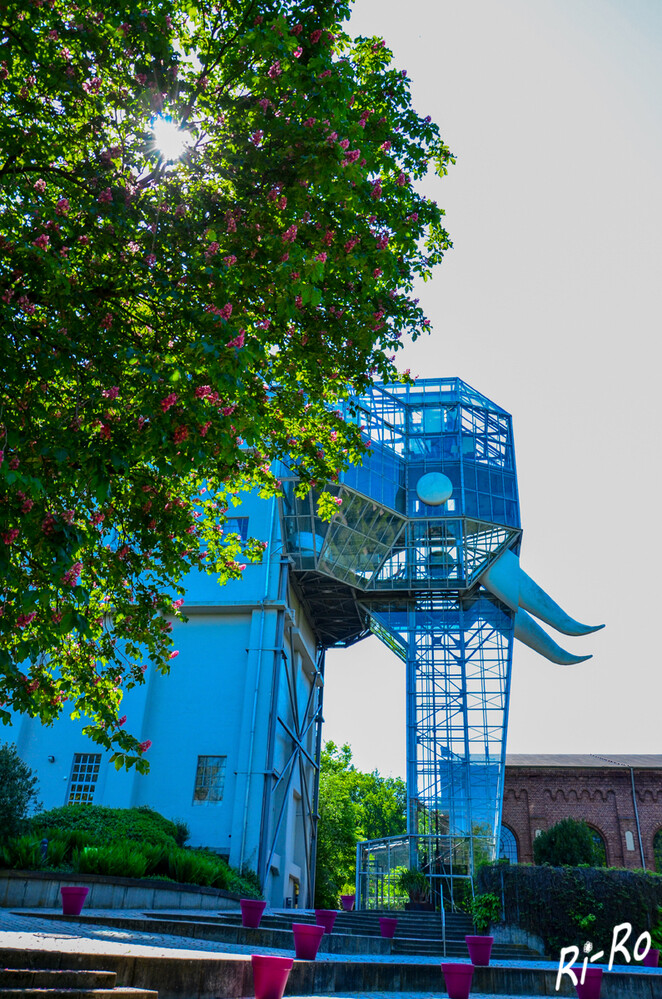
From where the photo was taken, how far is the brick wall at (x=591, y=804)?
38.2m

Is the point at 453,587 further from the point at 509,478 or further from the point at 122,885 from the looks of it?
the point at 122,885

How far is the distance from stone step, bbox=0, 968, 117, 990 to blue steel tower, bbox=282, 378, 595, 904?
85.4ft

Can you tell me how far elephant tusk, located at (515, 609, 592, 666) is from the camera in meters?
36.0

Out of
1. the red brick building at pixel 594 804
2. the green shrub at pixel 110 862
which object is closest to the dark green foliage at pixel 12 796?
the green shrub at pixel 110 862

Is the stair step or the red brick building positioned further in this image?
the red brick building

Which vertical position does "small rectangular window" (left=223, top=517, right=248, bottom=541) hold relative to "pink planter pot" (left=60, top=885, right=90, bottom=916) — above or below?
above

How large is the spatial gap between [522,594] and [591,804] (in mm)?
12286

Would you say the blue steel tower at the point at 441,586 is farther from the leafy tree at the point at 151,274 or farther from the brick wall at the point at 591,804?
the leafy tree at the point at 151,274

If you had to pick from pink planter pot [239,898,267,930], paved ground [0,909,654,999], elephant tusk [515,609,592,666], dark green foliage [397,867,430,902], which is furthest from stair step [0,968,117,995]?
elephant tusk [515,609,592,666]

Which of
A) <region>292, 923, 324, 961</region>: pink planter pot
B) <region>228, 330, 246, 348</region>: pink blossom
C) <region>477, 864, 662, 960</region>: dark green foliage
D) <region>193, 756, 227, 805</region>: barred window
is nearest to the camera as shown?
<region>228, 330, 246, 348</region>: pink blossom

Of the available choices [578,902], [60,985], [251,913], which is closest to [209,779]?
[578,902]

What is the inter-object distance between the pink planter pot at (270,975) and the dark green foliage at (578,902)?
1399 cm

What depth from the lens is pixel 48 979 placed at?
462 cm

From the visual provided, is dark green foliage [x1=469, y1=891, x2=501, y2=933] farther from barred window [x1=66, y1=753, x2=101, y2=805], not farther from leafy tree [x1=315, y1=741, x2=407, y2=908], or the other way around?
leafy tree [x1=315, y1=741, x2=407, y2=908]
